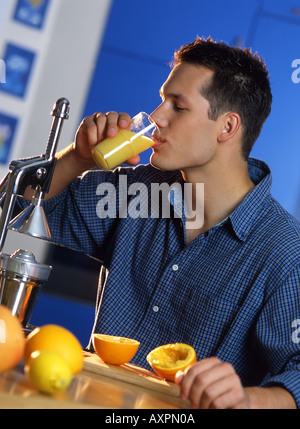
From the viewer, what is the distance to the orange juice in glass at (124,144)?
144 cm

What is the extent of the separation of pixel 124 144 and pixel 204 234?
0.30 metres

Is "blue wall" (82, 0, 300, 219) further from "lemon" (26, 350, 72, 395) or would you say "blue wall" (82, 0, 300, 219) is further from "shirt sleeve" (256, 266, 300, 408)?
"lemon" (26, 350, 72, 395)

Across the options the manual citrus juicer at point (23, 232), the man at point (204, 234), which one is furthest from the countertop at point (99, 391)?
the man at point (204, 234)

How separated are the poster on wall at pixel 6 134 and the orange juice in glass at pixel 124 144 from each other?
1954 millimetres

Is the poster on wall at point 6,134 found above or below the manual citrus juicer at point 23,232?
above

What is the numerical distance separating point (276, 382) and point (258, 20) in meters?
2.48

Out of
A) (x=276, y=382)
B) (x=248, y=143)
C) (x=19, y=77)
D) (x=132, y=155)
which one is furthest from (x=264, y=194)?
(x=19, y=77)

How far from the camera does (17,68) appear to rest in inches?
132

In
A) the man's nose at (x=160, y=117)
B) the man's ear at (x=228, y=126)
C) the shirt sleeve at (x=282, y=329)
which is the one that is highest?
the man's ear at (x=228, y=126)

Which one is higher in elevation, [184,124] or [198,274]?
[184,124]

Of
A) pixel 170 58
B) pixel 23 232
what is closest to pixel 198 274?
pixel 23 232

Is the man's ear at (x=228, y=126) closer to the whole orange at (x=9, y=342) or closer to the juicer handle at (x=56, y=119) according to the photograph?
the juicer handle at (x=56, y=119)

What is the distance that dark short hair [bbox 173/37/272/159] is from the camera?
67.0 inches

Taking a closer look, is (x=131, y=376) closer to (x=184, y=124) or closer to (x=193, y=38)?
(x=184, y=124)
